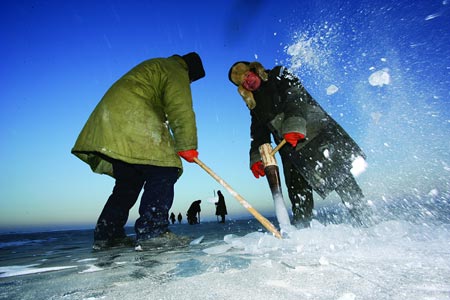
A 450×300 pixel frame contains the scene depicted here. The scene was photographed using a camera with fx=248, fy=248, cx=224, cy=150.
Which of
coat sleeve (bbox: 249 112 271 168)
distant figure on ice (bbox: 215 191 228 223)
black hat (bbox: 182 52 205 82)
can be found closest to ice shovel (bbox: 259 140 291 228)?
coat sleeve (bbox: 249 112 271 168)

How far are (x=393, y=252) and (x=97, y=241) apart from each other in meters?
2.55

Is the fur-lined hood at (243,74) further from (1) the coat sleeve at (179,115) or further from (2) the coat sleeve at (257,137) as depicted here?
(1) the coat sleeve at (179,115)

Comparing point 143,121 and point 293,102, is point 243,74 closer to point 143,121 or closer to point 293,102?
point 293,102

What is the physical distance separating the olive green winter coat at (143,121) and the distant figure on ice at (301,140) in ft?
3.84

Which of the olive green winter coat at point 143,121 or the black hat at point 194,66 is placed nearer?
the olive green winter coat at point 143,121

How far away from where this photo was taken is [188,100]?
2746 mm

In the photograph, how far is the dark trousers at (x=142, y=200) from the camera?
2.34 m

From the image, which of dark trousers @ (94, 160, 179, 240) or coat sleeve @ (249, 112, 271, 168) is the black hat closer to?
coat sleeve @ (249, 112, 271, 168)

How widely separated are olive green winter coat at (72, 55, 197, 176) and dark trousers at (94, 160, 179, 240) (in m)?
0.14

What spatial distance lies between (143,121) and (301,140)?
78.4 inches

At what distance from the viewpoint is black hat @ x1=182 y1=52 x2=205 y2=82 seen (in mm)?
Answer: 3180

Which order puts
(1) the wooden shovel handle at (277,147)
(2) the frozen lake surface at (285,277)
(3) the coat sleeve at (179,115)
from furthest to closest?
1. (1) the wooden shovel handle at (277,147)
2. (3) the coat sleeve at (179,115)
3. (2) the frozen lake surface at (285,277)

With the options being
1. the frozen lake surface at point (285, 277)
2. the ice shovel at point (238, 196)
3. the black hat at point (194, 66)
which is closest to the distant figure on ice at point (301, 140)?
the black hat at point (194, 66)

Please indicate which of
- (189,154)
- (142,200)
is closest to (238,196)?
(189,154)
